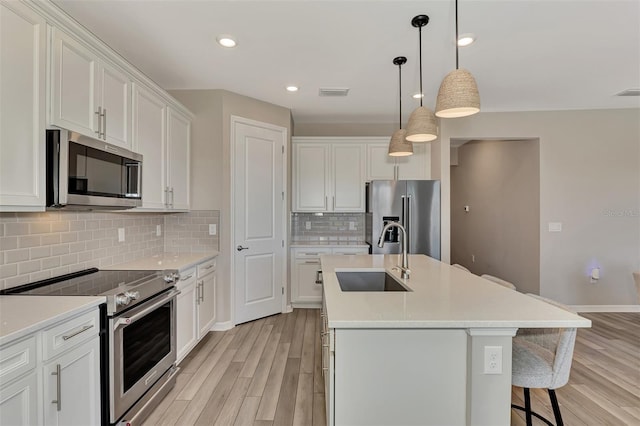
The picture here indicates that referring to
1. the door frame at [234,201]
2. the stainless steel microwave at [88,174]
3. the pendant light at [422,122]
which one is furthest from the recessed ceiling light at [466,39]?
the stainless steel microwave at [88,174]

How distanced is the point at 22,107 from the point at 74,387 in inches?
53.6

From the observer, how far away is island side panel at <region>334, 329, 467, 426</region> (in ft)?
4.40

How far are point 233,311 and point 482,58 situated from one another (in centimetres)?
354

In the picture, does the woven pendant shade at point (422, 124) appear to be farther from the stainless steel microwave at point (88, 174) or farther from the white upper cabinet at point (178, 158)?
the white upper cabinet at point (178, 158)

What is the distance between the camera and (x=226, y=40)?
2424mm

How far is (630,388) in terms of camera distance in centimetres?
229

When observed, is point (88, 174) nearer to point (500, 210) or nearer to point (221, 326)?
point (221, 326)

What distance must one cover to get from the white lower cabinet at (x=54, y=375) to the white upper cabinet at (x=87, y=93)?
3.58 ft

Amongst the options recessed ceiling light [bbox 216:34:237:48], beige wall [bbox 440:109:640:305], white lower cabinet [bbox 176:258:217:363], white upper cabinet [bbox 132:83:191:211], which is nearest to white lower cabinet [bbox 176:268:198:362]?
white lower cabinet [bbox 176:258:217:363]

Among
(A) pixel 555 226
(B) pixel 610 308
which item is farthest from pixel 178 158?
(B) pixel 610 308

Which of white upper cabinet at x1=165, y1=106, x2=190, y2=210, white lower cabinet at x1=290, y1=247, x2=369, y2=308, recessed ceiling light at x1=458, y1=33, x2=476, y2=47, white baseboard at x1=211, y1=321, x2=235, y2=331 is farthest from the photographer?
white lower cabinet at x1=290, y1=247, x2=369, y2=308

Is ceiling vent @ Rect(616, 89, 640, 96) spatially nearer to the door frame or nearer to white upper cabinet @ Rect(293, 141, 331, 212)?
white upper cabinet @ Rect(293, 141, 331, 212)

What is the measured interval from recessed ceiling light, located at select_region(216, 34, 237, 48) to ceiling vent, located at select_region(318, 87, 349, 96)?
122 centimetres

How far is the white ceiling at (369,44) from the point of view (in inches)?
80.7
